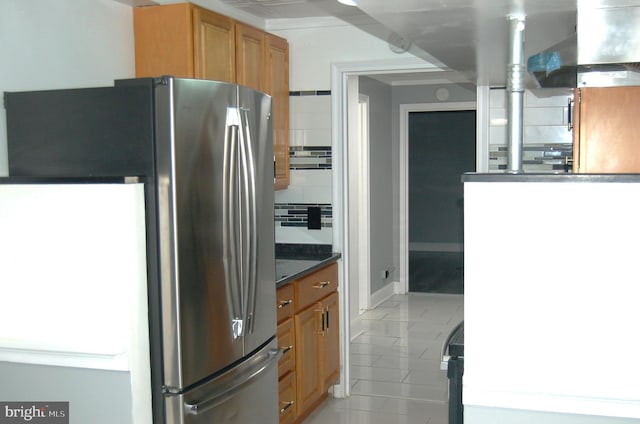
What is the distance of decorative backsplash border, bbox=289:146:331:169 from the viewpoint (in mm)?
4781

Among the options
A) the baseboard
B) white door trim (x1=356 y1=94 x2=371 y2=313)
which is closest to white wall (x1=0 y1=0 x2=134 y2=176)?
white door trim (x1=356 y1=94 x2=371 y2=313)

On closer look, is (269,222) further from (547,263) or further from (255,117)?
(547,263)

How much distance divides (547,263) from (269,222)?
150cm

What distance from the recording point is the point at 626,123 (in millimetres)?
2557

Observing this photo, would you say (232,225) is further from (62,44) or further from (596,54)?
(596,54)

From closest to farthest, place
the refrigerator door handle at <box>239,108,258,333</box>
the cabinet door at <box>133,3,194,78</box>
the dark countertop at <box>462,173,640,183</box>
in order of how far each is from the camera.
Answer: the dark countertop at <box>462,173,640,183</box> → the refrigerator door handle at <box>239,108,258,333</box> → the cabinet door at <box>133,3,194,78</box>

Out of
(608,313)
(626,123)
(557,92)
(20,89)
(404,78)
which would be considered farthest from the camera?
(404,78)

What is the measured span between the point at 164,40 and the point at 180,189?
119cm

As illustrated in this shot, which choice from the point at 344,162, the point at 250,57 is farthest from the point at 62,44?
the point at 344,162

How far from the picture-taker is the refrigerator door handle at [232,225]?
9.52ft

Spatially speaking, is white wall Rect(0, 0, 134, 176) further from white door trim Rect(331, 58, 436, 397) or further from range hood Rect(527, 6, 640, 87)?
range hood Rect(527, 6, 640, 87)

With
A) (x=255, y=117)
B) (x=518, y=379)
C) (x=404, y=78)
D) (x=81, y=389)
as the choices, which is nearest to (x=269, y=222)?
(x=255, y=117)

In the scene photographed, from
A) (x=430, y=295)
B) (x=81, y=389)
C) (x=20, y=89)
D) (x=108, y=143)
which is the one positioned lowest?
(x=430, y=295)

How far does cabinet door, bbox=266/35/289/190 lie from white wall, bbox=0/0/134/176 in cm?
114
